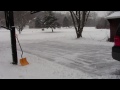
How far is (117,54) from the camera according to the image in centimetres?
666

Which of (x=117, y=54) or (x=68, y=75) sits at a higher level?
(x=117, y=54)
